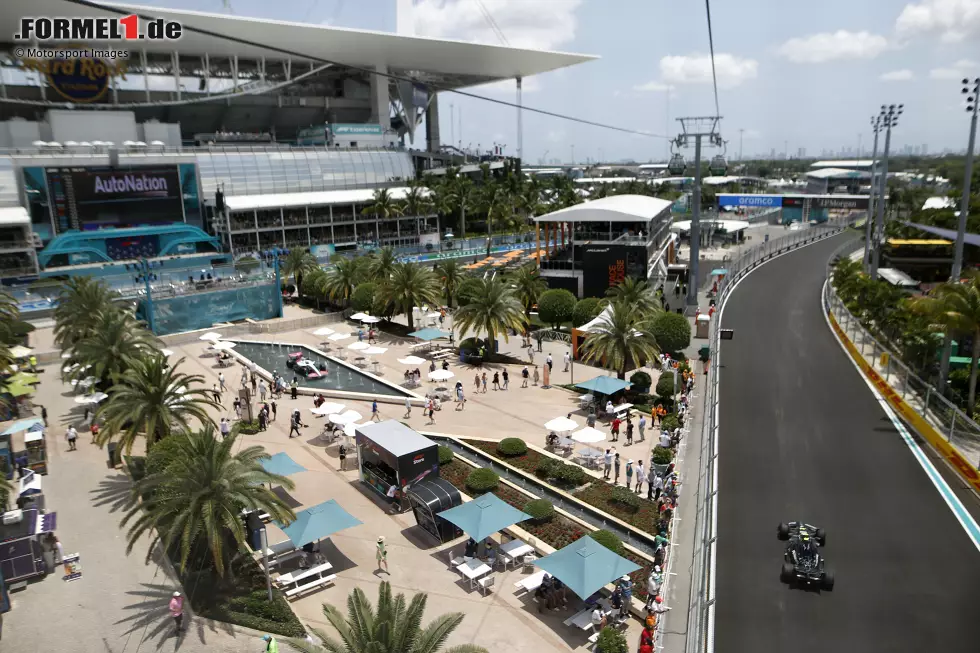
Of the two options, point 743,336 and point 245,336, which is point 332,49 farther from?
point 743,336

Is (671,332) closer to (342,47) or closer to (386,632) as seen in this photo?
(386,632)

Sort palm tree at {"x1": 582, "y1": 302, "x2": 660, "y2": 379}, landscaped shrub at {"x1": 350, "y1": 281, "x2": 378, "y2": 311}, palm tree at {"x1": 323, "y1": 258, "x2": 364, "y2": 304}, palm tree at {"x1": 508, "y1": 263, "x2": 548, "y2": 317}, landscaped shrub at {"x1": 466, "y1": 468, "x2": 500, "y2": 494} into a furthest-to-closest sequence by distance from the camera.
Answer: palm tree at {"x1": 323, "y1": 258, "x2": 364, "y2": 304}, landscaped shrub at {"x1": 350, "y1": 281, "x2": 378, "y2": 311}, palm tree at {"x1": 508, "y1": 263, "x2": 548, "y2": 317}, palm tree at {"x1": 582, "y1": 302, "x2": 660, "y2": 379}, landscaped shrub at {"x1": 466, "y1": 468, "x2": 500, "y2": 494}

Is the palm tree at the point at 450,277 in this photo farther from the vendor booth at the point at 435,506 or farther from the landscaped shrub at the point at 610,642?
the landscaped shrub at the point at 610,642

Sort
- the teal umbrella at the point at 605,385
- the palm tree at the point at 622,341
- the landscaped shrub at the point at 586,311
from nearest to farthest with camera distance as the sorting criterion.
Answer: the teal umbrella at the point at 605,385 → the palm tree at the point at 622,341 → the landscaped shrub at the point at 586,311

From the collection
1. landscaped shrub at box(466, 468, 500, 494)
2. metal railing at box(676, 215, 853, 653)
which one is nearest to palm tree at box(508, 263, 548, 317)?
metal railing at box(676, 215, 853, 653)

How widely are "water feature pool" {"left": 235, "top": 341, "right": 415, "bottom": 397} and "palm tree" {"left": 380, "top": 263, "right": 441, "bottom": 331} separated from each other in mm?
6805

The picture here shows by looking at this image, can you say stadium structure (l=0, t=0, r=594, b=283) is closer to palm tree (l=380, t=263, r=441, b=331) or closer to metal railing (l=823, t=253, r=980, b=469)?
palm tree (l=380, t=263, r=441, b=331)

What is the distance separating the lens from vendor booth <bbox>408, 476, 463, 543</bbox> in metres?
21.5

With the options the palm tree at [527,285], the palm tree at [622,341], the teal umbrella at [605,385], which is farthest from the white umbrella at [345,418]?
the palm tree at [527,285]

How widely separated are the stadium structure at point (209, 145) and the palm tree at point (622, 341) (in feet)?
119

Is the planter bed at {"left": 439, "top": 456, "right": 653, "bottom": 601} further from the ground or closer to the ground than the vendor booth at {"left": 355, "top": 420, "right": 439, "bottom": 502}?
closer to the ground

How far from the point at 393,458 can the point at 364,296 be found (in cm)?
2811

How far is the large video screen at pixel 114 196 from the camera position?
71062mm

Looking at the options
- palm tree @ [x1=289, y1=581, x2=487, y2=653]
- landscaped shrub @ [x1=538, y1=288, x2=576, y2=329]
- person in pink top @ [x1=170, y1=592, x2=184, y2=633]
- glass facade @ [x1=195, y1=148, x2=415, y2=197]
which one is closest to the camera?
palm tree @ [x1=289, y1=581, x2=487, y2=653]
